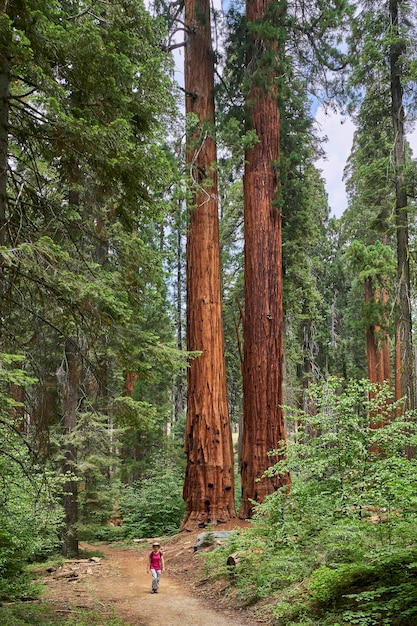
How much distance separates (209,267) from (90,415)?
4.10 m

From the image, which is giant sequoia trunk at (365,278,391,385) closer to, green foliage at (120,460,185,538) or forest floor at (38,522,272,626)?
green foliage at (120,460,185,538)

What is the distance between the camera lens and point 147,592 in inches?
291

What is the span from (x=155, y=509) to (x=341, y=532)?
35.5 feet

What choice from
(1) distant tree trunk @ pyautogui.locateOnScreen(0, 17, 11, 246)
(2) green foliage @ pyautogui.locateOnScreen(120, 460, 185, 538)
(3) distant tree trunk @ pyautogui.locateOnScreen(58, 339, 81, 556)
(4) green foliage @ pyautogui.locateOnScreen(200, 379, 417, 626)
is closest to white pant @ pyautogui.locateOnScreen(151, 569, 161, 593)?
(4) green foliage @ pyautogui.locateOnScreen(200, 379, 417, 626)

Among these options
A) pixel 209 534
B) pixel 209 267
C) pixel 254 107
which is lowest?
pixel 209 534

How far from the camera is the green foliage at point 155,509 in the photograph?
1407cm

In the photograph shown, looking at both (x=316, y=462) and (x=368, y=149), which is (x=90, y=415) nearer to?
(x=316, y=462)

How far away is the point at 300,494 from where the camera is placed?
6.07m

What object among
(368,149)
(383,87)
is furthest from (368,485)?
(368,149)

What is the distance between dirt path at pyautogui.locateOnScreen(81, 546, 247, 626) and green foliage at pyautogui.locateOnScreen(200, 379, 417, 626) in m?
0.53

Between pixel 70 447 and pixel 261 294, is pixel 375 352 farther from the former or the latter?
pixel 70 447

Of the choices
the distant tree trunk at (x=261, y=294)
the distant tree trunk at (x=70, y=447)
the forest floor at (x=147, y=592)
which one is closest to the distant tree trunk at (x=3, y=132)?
the forest floor at (x=147, y=592)

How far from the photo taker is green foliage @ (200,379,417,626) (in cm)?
414

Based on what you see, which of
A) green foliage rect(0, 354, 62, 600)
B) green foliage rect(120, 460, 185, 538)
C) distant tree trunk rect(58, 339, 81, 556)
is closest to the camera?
green foliage rect(0, 354, 62, 600)
